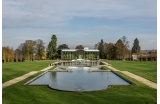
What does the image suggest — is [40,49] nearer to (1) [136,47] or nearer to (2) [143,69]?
(1) [136,47]

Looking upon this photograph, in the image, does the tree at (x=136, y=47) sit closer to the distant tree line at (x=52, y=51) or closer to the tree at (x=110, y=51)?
the distant tree line at (x=52, y=51)

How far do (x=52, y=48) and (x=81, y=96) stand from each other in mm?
33847

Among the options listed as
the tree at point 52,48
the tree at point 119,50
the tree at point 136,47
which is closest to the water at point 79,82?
the tree at point 119,50

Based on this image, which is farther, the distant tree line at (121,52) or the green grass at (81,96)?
the distant tree line at (121,52)

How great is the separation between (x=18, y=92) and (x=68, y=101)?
7.46ft

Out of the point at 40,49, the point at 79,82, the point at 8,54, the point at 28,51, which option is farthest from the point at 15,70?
the point at 40,49

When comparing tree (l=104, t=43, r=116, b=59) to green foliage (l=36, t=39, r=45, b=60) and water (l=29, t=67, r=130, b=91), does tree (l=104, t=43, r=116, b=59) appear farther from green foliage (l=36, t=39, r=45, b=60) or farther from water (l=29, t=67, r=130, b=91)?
water (l=29, t=67, r=130, b=91)

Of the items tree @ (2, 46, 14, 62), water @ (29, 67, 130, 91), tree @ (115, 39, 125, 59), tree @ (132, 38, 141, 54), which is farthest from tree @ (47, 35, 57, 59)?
water @ (29, 67, 130, 91)

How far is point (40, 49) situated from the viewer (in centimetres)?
4053

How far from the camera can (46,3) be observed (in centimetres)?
484

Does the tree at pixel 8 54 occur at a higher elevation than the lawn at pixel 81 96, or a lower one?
higher

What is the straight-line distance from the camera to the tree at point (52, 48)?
40750 mm

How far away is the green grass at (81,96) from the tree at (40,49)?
31489 mm

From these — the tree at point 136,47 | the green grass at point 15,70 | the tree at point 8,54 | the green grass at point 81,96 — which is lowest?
the green grass at point 81,96
